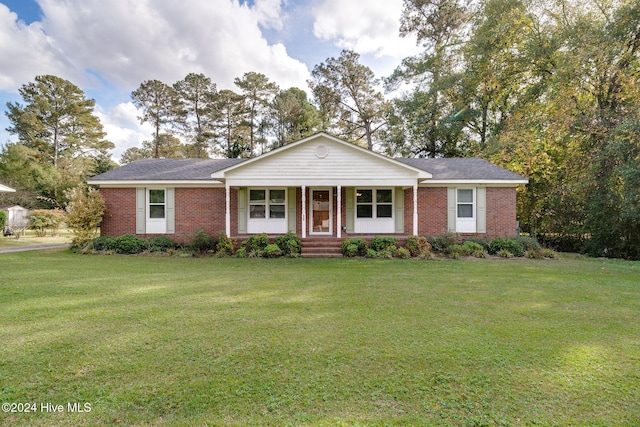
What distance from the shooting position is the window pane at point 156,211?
1370 centimetres

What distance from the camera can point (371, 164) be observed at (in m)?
12.7

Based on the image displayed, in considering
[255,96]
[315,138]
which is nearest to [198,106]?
[255,96]

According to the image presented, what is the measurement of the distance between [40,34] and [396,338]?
2517cm

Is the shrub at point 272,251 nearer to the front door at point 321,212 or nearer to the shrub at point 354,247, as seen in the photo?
the shrub at point 354,247

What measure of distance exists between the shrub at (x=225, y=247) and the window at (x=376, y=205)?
5882 mm

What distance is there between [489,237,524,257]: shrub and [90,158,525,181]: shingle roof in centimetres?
299

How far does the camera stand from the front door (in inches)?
559

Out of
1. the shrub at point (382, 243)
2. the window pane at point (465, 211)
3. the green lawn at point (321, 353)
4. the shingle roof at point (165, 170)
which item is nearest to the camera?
the green lawn at point (321, 353)

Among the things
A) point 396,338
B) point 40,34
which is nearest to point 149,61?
point 40,34

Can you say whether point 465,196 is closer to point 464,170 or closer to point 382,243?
point 464,170

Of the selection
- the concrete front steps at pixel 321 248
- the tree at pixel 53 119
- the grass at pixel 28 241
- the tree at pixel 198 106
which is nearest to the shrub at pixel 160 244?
the concrete front steps at pixel 321 248

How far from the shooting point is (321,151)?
1270cm

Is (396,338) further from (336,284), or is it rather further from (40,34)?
(40,34)

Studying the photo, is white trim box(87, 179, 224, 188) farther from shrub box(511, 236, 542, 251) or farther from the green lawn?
shrub box(511, 236, 542, 251)
